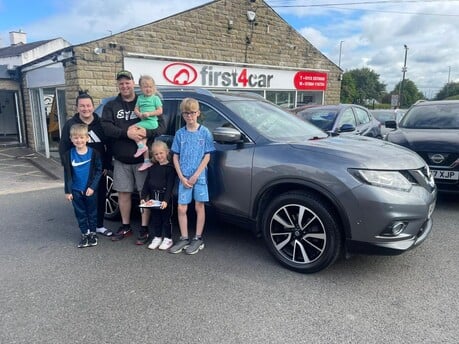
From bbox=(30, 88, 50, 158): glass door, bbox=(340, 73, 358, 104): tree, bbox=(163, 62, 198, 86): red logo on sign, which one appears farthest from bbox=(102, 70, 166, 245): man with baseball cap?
bbox=(340, 73, 358, 104): tree

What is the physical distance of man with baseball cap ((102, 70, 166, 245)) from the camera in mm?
3803

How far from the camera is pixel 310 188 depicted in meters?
3.18

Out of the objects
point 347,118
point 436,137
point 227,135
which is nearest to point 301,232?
point 227,135

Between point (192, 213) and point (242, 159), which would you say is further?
point (192, 213)

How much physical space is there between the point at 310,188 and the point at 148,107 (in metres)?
1.95

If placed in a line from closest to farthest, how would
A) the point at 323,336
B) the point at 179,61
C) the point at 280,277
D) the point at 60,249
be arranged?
the point at 323,336, the point at 280,277, the point at 60,249, the point at 179,61

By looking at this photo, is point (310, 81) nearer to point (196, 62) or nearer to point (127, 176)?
point (196, 62)

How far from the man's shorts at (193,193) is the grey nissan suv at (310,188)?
161 mm

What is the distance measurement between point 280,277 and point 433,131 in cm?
420

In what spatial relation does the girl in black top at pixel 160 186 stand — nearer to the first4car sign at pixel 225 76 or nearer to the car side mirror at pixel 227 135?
the car side mirror at pixel 227 135

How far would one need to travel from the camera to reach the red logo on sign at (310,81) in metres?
14.5

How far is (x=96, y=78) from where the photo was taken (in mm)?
8656

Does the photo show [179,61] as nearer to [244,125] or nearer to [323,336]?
[244,125]

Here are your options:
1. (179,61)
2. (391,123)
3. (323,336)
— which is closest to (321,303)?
(323,336)
